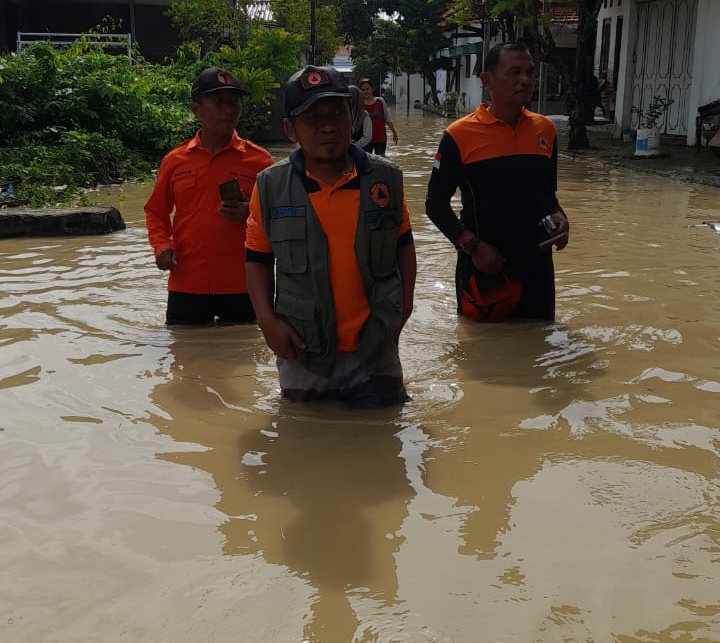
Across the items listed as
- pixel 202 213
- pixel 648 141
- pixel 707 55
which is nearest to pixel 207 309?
pixel 202 213

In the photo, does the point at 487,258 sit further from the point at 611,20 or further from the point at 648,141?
the point at 611,20

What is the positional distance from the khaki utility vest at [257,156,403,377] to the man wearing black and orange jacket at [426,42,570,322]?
1.53m

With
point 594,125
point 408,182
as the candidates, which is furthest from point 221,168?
point 594,125

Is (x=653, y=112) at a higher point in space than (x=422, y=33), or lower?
lower

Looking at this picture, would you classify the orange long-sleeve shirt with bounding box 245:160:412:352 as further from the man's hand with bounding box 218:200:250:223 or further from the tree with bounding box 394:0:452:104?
the tree with bounding box 394:0:452:104

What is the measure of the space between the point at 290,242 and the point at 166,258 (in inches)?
66.3

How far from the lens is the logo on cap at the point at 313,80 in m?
3.65

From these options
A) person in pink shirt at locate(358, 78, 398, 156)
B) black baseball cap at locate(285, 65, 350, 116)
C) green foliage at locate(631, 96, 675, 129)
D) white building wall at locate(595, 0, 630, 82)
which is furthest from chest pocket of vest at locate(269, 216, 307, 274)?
white building wall at locate(595, 0, 630, 82)

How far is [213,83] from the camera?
511 centimetres

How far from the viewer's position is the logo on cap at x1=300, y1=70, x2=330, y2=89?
3.65m

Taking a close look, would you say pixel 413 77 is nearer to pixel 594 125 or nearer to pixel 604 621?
pixel 594 125

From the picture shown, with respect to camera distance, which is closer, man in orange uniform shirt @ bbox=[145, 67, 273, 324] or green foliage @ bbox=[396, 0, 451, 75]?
man in orange uniform shirt @ bbox=[145, 67, 273, 324]

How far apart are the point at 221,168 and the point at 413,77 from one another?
190 ft

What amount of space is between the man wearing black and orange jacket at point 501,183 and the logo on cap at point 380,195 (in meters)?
1.58
